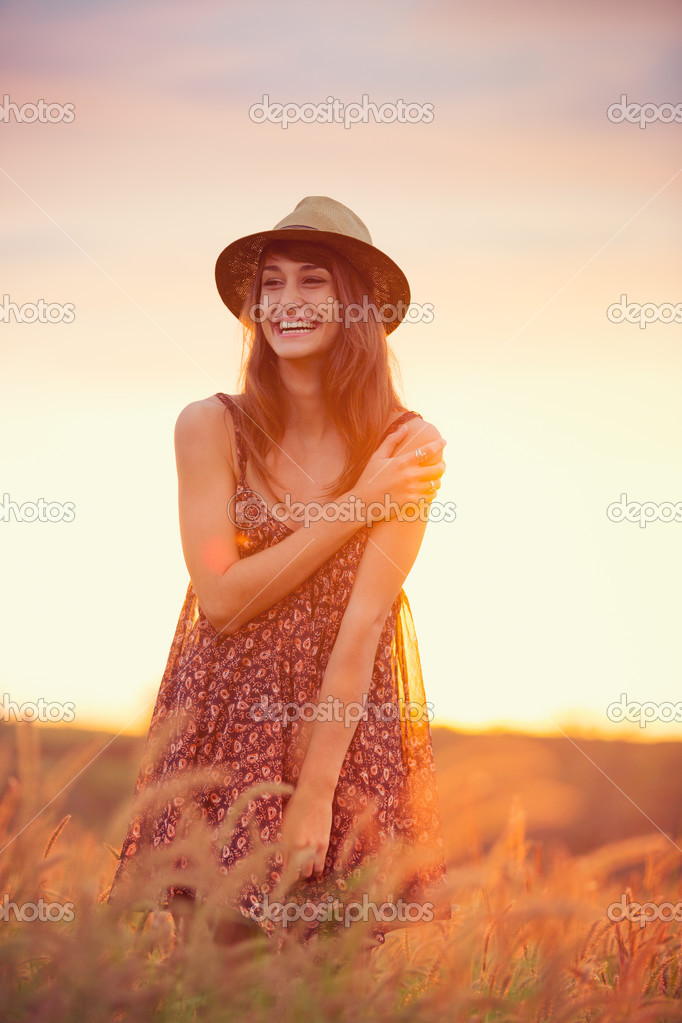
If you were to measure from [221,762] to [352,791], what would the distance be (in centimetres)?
41

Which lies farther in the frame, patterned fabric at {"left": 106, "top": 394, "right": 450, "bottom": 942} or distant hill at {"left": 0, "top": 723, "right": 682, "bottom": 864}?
patterned fabric at {"left": 106, "top": 394, "right": 450, "bottom": 942}

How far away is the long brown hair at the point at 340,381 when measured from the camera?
10.3 ft

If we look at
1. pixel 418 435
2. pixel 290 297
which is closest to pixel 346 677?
pixel 418 435

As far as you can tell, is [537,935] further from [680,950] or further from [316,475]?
[316,475]

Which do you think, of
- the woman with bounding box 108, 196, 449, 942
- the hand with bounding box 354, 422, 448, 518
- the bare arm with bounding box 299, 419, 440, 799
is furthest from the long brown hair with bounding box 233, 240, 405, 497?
the bare arm with bounding box 299, 419, 440, 799

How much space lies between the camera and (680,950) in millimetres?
2406

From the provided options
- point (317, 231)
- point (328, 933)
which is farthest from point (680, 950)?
point (317, 231)

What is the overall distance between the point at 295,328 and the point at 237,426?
380 millimetres

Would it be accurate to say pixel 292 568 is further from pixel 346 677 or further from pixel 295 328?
pixel 295 328

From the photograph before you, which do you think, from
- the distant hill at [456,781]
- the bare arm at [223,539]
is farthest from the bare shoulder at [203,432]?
the distant hill at [456,781]

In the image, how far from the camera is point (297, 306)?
3135mm

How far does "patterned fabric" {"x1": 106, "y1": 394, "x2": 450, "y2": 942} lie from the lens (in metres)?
2.65

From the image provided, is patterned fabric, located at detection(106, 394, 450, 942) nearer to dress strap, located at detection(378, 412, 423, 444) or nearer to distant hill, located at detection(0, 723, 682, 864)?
distant hill, located at detection(0, 723, 682, 864)

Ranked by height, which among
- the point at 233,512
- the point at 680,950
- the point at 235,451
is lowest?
the point at 680,950
